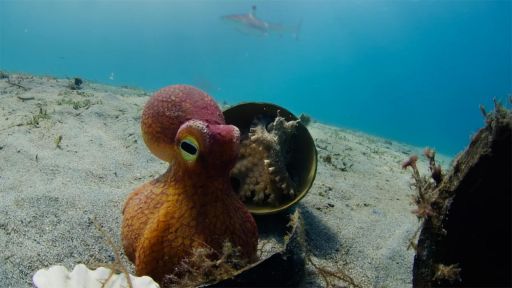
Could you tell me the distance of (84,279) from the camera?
5.53ft

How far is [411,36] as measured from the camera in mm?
117062

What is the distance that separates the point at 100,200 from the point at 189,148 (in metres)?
1.69

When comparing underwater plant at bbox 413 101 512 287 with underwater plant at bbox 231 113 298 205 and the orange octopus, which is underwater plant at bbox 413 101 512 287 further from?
underwater plant at bbox 231 113 298 205

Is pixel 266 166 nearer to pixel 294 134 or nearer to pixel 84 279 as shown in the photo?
pixel 294 134

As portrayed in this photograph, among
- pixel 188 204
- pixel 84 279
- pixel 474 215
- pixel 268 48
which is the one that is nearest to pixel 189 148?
pixel 188 204

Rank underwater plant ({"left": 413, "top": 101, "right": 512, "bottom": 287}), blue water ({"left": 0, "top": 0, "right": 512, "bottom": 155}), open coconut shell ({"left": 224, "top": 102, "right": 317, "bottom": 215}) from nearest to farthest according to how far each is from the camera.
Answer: underwater plant ({"left": 413, "top": 101, "right": 512, "bottom": 287}) → open coconut shell ({"left": 224, "top": 102, "right": 317, "bottom": 215}) → blue water ({"left": 0, "top": 0, "right": 512, "bottom": 155})

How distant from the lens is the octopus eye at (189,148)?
1.95 meters

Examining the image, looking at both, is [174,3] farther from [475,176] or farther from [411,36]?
[475,176]

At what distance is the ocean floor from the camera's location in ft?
8.30

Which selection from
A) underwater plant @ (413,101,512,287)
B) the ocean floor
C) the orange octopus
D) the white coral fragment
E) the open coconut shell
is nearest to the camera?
underwater plant @ (413,101,512,287)

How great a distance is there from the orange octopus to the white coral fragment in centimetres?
27

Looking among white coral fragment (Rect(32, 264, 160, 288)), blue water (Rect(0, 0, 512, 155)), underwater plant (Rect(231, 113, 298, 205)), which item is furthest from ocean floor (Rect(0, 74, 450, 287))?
blue water (Rect(0, 0, 512, 155))

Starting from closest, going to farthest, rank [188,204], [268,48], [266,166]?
[188,204]
[266,166]
[268,48]

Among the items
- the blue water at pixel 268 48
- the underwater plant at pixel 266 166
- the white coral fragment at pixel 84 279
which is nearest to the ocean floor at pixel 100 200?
the white coral fragment at pixel 84 279
